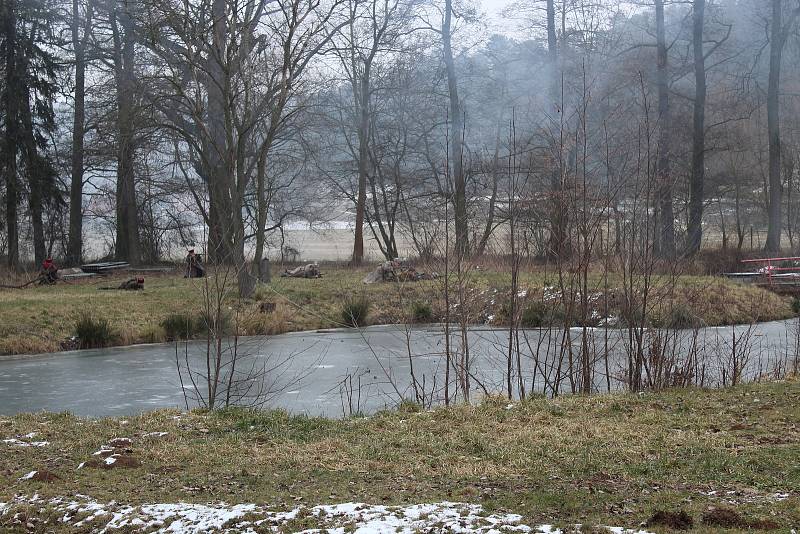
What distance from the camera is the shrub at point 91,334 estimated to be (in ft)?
48.6

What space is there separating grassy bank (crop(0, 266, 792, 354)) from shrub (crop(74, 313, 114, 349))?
16cm

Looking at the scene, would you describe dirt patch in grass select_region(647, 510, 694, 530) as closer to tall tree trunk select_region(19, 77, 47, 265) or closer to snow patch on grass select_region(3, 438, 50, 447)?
snow patch on grass select_region(3, 438, 50, 447)

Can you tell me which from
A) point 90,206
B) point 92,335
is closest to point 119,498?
point 92,335

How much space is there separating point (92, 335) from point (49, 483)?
9.76 meters

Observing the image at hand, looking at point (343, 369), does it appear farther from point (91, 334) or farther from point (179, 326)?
point (91, 334)

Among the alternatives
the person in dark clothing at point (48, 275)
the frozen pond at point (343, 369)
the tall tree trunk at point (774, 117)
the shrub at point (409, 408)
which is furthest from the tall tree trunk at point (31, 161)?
the shrub at point (409, 408)

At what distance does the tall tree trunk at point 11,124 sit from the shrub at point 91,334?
12.5 m

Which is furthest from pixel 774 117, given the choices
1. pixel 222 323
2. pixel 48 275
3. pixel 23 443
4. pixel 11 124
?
pixel 23 443

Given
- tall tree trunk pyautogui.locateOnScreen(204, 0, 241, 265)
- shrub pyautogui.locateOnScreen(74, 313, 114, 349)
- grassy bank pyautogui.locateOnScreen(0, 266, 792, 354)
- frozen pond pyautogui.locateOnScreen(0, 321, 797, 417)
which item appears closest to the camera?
frozen pond pyautogui.locateOnScreen(0, 321, 797, 417)

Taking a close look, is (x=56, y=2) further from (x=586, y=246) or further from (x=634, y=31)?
(x=586, y=246)

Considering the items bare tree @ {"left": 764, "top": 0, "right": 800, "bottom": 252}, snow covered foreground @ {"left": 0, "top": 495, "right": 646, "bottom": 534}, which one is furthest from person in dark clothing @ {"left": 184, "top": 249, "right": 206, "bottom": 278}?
A: snow covered foreground @ {"left": 0, "top": 495, "right": 646, "bottom": 534}

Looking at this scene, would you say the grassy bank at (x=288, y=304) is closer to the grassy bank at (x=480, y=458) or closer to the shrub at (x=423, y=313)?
the shrub at (x=423, y=313)

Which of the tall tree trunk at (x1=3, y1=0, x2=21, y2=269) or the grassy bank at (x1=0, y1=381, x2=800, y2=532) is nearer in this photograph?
the grassy bank at (x1=0, y1=381, x2=800, y2=532)

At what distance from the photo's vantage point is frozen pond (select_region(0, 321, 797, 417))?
9.40 meters
